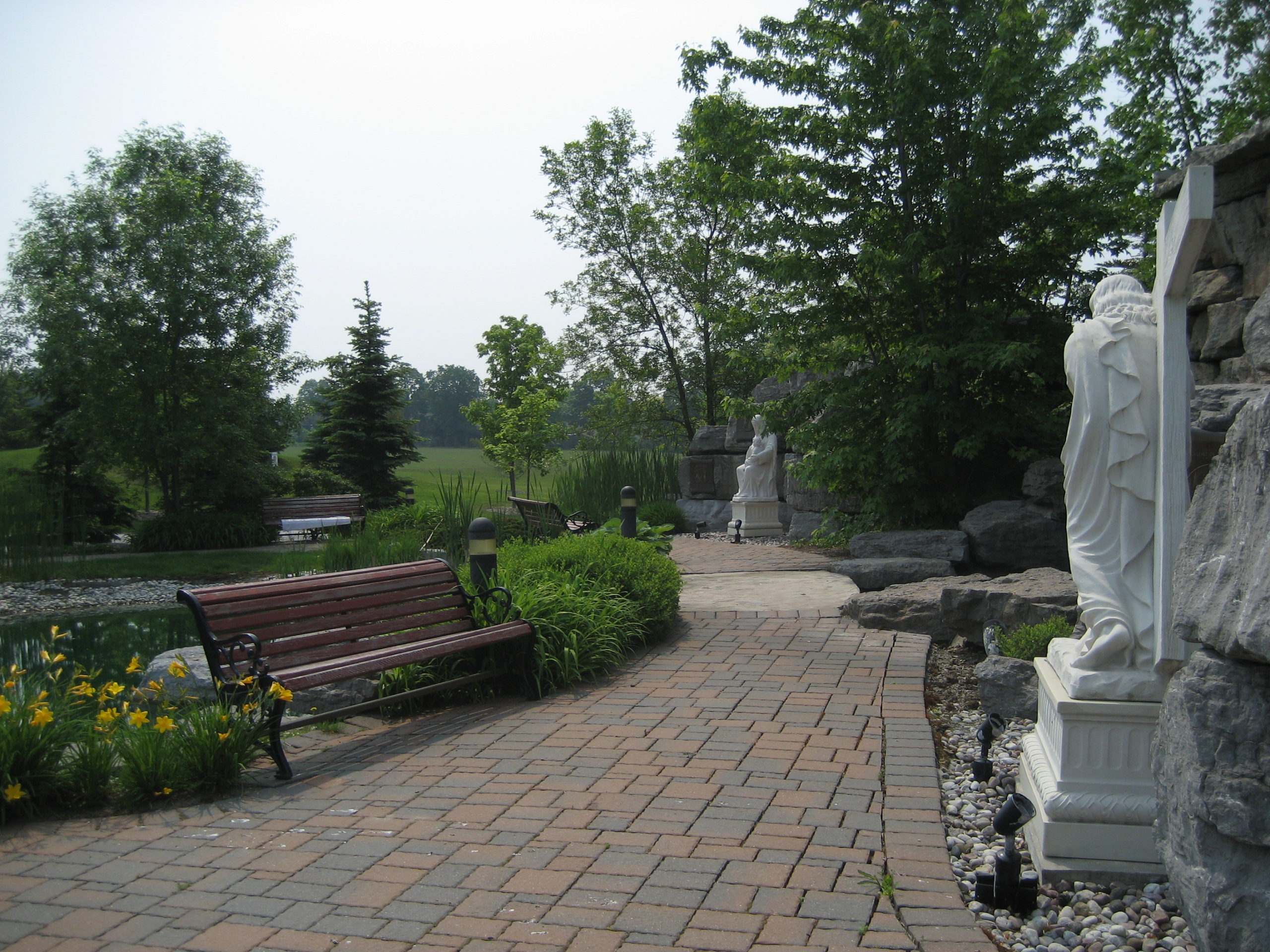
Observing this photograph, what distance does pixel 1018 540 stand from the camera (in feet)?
33.7

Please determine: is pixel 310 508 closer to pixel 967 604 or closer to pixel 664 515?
pixel 664 515

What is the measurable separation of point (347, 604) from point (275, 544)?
555 inches

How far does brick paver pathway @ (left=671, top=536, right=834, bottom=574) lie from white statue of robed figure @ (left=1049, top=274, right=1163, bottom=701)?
7209 millimetres

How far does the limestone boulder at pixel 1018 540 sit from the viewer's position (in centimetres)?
1026

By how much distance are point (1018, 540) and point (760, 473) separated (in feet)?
21.4

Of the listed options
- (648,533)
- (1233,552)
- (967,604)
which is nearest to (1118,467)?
(1233,552)

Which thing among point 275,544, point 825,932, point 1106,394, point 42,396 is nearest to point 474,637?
point 825,932

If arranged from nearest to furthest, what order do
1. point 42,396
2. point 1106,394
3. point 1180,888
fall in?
1. point 1180,888
2. point 1106,394
3. point 42,396

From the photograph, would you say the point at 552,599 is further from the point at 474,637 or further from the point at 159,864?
the point at 159,864

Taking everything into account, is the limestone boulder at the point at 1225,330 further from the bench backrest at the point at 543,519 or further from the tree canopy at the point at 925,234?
the bench backrest at the point at 543,519

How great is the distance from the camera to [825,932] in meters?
2.85

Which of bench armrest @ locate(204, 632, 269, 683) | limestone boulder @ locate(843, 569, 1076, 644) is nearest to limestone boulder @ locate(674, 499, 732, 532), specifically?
limestone boulder @ locate(843, 569, 1076, 644)

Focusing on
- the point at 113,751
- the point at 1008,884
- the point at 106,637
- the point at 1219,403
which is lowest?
the point at 106,637

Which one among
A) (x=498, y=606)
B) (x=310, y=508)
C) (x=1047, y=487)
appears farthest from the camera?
(x=310, y=508)
